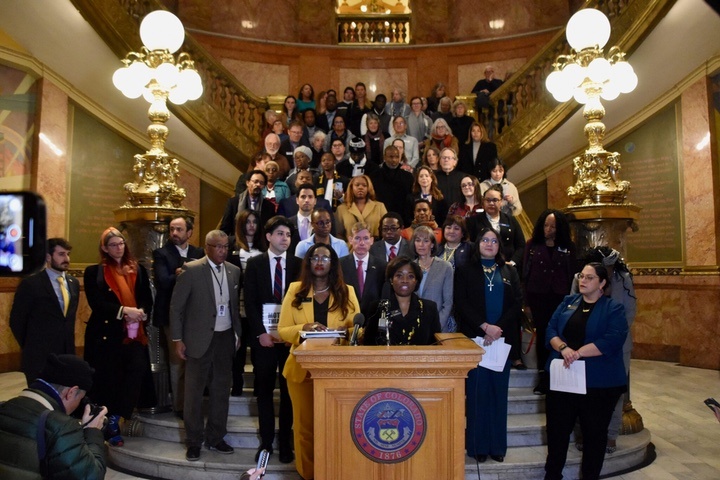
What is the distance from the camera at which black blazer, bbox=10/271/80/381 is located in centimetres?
491

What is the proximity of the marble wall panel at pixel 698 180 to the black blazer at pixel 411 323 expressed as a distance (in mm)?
6533

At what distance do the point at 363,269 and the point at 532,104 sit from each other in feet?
22.0

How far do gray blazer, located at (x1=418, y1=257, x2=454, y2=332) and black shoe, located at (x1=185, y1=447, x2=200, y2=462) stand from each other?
198cm

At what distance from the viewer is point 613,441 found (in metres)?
4.89

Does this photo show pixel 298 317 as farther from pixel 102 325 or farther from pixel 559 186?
pixel 559 186

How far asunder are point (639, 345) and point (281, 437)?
7369 millimetres

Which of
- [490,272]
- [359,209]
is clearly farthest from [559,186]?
[490,272]

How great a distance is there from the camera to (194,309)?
4742 millimetres

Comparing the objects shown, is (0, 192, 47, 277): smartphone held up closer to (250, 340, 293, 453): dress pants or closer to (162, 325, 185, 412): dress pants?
(250, 340, 293, 453): dress pants

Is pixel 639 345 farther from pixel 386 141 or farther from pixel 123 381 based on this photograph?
pixel 123 381

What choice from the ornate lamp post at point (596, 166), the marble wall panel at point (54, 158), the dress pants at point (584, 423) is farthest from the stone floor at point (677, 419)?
the marble wall panel at point (54, 158)

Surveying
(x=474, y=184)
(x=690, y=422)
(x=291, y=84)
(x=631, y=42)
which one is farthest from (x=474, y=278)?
(x=291, y=84)

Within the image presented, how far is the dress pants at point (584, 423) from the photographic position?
13.5 ft

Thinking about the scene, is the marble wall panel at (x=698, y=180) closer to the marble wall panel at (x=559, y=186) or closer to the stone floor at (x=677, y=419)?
the stone floor at (x=677, y=419)
